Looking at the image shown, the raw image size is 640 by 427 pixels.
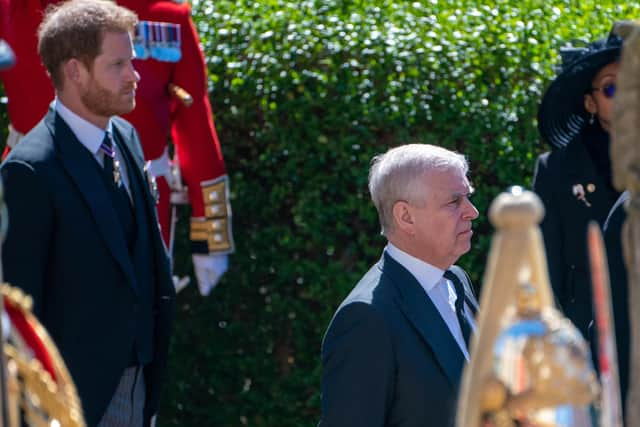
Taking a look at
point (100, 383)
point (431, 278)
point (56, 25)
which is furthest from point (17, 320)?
point (56, 25)

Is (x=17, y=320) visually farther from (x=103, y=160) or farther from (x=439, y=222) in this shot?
(x=103, y=160)

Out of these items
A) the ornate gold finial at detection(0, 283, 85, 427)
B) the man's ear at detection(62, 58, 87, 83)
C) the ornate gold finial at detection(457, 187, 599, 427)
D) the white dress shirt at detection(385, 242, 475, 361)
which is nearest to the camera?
the ornate gold finial at detection(457, 187, 599, 427)

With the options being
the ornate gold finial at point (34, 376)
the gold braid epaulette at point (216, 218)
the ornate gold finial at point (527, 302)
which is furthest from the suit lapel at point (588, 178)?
the ornate gold finial at point (527, 302)

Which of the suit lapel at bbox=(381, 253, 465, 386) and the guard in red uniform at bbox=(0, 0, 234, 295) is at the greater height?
the suit lapel at bbox=(381, 253, 465, 386)

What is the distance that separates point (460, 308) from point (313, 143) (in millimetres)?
2325

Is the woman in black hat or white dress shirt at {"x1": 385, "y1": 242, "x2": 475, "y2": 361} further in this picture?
the woman in black hat

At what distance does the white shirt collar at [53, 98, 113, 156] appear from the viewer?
4559mm

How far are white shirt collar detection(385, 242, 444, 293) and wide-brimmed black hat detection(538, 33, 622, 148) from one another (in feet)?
6.12

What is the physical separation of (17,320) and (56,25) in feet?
9.10

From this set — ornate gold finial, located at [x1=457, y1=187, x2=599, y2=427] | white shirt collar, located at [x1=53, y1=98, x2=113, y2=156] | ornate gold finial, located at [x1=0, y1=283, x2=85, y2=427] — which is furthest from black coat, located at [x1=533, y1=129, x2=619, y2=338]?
ornate gold finial, located at [x1=457, y1=187, x2=599, y2=427]

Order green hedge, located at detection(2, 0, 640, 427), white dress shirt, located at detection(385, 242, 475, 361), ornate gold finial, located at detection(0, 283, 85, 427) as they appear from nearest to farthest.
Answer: ornate gold finial, located at detection(0, 283, 85, 427)
white dress shirt, located at detection(385, 242, 475, 361)
green hedge, located at detection(2, 0, 640, 427)

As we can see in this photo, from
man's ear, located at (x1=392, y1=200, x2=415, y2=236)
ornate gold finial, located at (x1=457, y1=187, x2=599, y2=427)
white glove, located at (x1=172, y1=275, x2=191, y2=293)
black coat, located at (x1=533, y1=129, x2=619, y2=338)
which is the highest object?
ornate gold finial, located at (x1=457, y1=187, x2=599, y2=427)

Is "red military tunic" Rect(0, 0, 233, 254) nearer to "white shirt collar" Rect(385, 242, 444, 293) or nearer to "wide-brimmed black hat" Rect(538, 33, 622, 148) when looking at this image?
"wide-brimmed black hat" Rect(538, 33, 622, 148)

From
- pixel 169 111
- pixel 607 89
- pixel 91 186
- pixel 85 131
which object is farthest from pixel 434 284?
pixel 169 111
